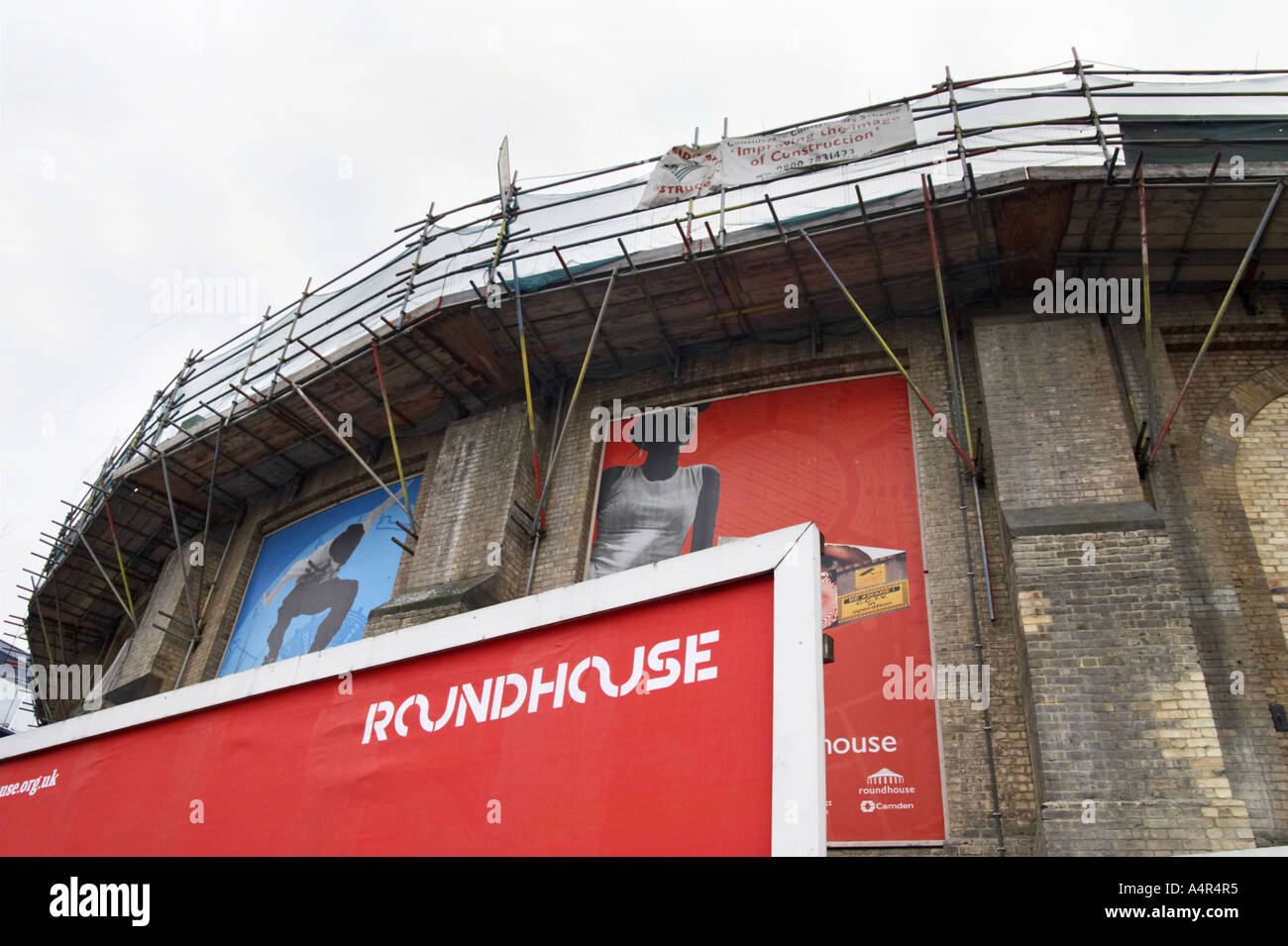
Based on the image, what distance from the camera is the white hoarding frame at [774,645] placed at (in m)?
2.97

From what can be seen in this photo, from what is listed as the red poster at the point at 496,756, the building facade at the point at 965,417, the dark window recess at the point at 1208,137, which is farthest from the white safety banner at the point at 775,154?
the red poster at the point at 496,756

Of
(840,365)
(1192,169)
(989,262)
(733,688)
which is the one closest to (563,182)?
(840,365)

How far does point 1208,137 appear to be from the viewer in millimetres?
11641

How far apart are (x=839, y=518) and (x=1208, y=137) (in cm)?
671

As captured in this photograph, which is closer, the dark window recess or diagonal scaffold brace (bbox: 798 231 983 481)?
diagonal scaffold brace (bbox: 798 231 983 481)

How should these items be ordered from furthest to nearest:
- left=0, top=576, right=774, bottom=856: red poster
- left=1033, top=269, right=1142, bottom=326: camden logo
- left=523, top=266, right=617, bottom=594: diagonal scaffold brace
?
left=523, top=266, right=617, bottom=594: diagonal scaffold brace → left=1033, top=269, right=1142, bottom=326: camden logo → left=0, top=576, right=774, bottom=856: red poster

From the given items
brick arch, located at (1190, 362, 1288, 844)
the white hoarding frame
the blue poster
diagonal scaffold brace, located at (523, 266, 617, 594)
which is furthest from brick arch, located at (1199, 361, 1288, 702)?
the blue poster

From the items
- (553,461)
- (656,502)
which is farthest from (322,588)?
(656,502)

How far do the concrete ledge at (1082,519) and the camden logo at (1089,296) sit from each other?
9.38 ft

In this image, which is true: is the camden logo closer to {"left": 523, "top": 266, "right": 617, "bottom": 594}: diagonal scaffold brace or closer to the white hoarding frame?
{"left": 523, "top": 266, "right": 617, "bottom": 594}: diagonal scaffold brace

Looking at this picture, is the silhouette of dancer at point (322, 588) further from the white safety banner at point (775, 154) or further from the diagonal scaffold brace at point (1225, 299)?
the diagonal scaffold brace at point (1225, 299)

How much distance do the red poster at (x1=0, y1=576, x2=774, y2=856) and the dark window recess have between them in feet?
32.9

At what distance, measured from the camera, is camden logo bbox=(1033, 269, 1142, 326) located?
36.4 feet

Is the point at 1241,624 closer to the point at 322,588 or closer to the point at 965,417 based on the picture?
the point at 965,417
